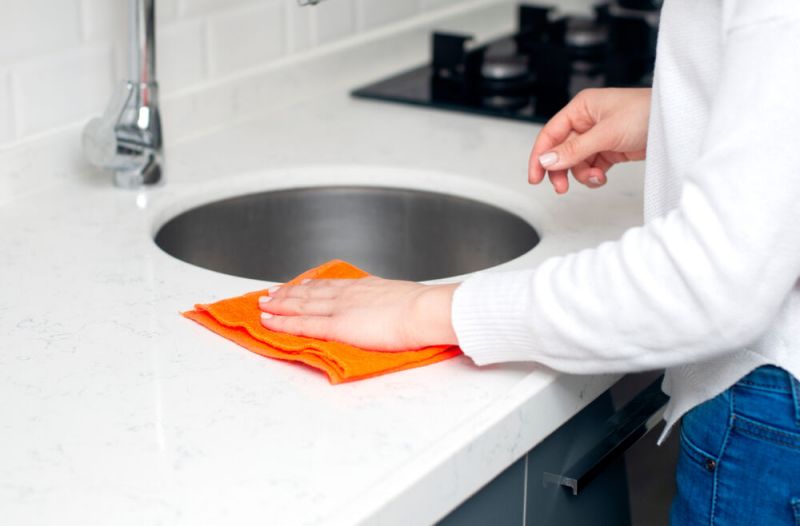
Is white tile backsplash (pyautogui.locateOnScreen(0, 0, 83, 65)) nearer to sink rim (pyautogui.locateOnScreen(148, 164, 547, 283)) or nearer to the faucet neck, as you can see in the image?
the faucet neck

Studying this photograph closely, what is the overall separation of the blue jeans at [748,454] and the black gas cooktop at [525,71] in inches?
28.8

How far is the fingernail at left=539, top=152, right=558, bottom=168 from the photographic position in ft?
3.56

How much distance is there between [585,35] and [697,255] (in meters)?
1.24

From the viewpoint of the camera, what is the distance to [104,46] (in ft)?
4.44

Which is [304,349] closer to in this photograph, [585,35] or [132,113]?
[132,113]

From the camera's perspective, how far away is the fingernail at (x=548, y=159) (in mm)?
1084

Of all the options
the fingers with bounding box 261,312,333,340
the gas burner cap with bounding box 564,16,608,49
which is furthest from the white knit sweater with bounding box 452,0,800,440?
the gas burner cap with bounding box 564,16,608,49

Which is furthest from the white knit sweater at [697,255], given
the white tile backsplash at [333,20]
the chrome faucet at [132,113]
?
the white tile backsplash at [333,20]

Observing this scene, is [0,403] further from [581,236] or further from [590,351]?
[581,236]

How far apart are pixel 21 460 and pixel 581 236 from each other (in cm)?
64

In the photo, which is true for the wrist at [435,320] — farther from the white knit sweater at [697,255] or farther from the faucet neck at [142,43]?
the faucet neck at [142,43]

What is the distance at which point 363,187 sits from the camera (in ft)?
4.73

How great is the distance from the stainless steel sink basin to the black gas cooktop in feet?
0.88

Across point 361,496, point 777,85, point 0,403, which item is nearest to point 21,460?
point 0,403
